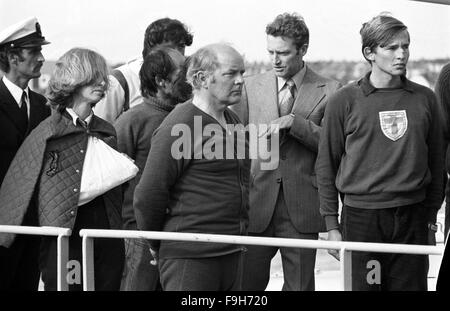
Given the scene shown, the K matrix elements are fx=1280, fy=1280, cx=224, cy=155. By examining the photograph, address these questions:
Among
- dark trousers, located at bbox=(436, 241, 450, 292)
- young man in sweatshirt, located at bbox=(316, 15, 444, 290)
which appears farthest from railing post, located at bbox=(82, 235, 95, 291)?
dark trousers, located at bbox=(436, 241, 450, 292)

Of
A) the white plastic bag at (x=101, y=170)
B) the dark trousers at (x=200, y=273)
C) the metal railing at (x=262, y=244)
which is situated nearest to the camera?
the metal railing at (x=262, y=244)

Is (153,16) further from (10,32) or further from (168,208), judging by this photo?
(168,208)

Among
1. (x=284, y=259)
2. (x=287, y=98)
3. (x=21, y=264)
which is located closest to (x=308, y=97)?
(x=287, y=98)

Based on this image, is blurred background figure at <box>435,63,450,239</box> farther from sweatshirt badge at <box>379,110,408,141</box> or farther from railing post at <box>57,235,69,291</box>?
railing post at <box>57,235,69,291</box>

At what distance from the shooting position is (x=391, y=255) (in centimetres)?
536

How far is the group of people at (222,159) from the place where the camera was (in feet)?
17.2

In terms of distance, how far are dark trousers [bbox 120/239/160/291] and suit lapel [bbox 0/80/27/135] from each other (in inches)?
30.6

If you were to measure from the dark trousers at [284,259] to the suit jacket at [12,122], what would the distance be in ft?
3.84

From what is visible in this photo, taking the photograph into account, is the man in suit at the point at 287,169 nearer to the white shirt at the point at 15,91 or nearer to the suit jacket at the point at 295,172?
the suit jacket at the point at 295,172

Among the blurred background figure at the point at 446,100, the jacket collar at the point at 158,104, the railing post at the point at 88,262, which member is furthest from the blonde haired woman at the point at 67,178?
the blurred background figure at the point at 446,100

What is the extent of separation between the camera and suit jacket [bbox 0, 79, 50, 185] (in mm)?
5879

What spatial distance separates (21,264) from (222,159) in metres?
1.23

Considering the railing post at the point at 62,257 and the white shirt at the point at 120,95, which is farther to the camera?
the white shirt at the point at 120,95

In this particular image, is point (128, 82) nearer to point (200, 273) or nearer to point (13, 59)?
point (13, 59)
